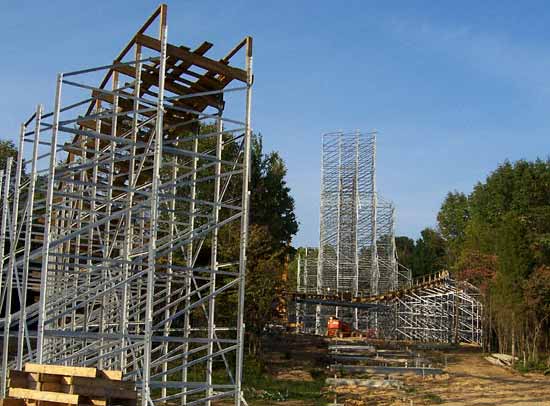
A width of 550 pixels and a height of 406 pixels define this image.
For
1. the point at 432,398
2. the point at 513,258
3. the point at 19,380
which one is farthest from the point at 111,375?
the point at 513,258

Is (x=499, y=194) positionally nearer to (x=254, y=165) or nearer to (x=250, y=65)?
(x=254, y=165)

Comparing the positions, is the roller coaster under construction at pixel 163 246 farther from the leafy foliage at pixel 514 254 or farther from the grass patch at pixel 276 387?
the leafy foliage at pixel 514 254

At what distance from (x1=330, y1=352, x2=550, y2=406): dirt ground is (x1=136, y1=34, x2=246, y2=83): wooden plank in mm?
10400

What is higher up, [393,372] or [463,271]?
[463,271]

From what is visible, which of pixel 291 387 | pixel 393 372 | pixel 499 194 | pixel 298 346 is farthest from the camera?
pixel 499 194

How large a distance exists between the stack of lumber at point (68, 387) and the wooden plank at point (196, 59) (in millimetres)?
5846

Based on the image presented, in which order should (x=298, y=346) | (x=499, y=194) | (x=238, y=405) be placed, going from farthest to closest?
(x=499, y=194) → (x=298, y=346) → (x=238, y=405)

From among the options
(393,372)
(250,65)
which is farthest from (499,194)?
(250,65)

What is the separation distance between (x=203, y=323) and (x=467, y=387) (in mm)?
10216

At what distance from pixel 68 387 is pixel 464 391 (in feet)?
53.9

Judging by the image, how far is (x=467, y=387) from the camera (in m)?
24.8

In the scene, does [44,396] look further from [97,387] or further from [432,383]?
[432,383]

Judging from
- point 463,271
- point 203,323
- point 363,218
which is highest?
point 363,218

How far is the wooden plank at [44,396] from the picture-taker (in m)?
10.0
